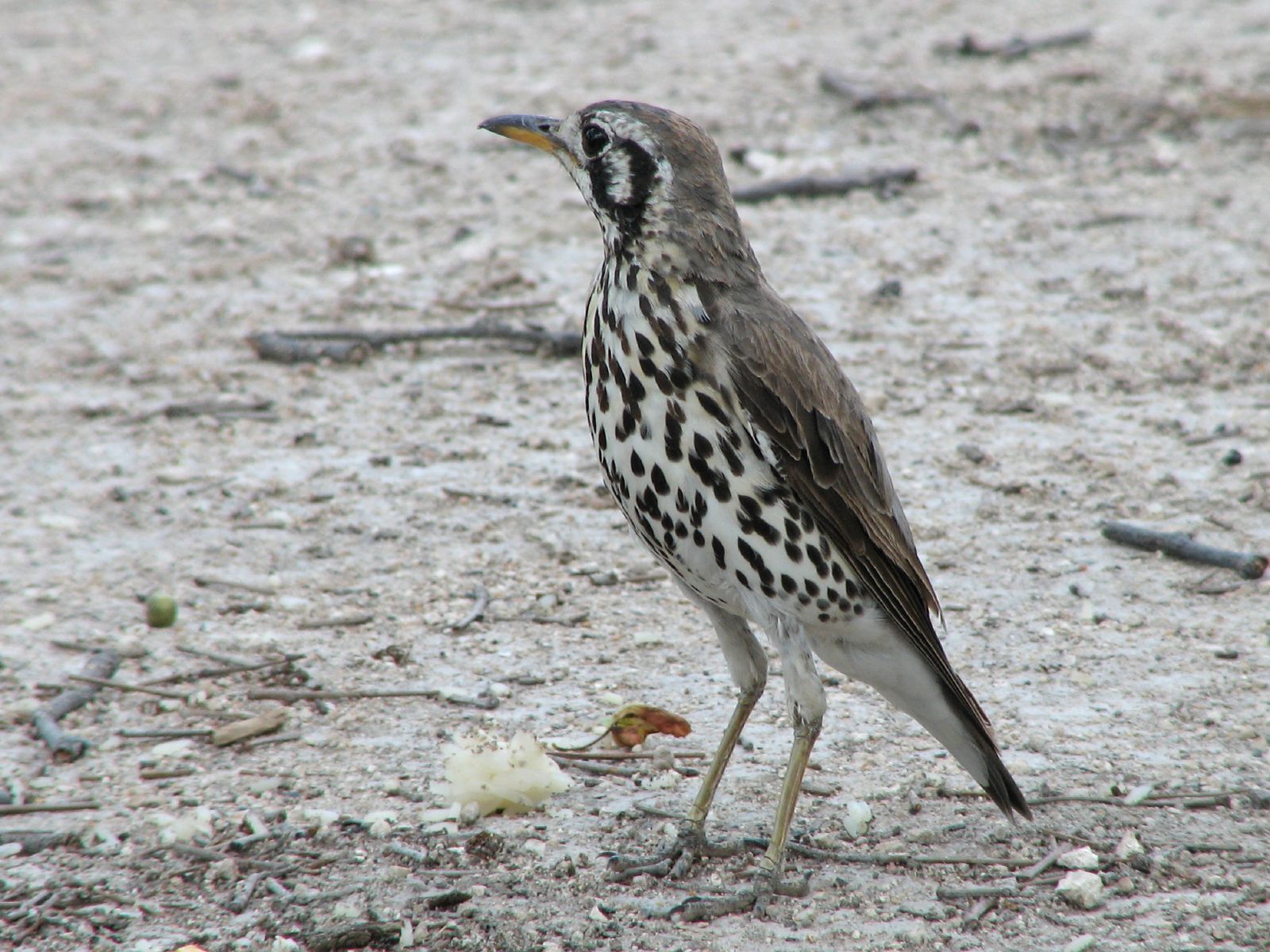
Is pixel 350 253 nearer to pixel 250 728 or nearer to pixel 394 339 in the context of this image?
pixel 394 339

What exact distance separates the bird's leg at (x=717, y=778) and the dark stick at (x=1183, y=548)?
220 centimetres

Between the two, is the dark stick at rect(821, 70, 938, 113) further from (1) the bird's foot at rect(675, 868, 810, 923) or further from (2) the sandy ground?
(1) the bird's foot at rect(675, 868, 810, 923)

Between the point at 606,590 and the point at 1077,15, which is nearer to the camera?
the point at 606,590

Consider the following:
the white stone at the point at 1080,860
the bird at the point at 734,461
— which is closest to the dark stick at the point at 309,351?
the bird at the point at 734,461

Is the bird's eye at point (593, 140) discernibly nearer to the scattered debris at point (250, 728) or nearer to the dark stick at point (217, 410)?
the scattered debris at point (250, 728)

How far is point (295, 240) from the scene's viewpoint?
980cm

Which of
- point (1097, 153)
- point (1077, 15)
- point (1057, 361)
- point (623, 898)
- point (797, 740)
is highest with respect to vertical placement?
point (1077, 15)

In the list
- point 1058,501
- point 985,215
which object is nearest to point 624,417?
point 1058,501

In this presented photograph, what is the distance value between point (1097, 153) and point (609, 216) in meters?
6.95

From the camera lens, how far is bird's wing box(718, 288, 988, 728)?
4270mm

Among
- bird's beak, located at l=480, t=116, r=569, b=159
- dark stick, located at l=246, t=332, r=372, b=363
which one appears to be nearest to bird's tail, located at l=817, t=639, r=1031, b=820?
bird's beak, located at l=480, t=116, r=569, b=159

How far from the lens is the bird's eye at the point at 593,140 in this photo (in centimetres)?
457

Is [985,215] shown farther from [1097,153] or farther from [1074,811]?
[1074,811]

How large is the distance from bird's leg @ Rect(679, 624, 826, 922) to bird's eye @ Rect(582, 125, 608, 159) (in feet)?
4.68
